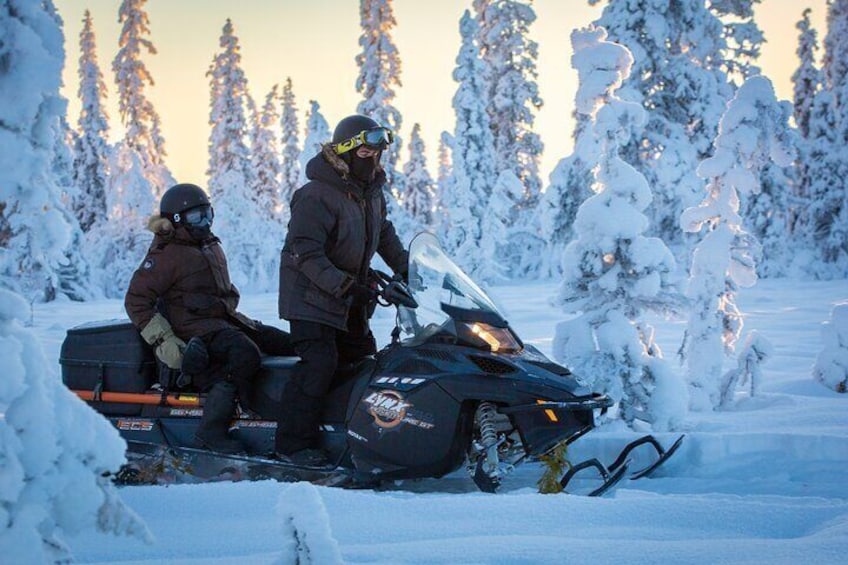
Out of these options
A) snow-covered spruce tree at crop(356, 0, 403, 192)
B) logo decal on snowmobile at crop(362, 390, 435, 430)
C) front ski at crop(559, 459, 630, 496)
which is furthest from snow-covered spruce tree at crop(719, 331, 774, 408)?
snow-covered spruce tree at crop(356, 0, 403, 192)

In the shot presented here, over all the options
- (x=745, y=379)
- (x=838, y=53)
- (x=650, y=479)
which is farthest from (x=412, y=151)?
(x=650, y=479)

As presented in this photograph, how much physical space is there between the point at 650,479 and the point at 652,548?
80.5 inches

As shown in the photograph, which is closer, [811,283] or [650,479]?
[650,479]

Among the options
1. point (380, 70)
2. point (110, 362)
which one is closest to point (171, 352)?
point (110, 362)

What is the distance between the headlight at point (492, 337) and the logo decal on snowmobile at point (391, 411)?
55cm

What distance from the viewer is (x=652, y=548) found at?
2.68 m

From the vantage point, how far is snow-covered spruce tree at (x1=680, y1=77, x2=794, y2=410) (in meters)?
7.86

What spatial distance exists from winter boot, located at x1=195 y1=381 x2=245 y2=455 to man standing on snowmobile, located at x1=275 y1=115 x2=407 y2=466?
14.9 inches

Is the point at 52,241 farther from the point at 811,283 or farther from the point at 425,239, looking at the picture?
the point at 811,283

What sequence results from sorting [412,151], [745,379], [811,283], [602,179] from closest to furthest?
[602,179]
[745,379]
[811,283]
[412,151]

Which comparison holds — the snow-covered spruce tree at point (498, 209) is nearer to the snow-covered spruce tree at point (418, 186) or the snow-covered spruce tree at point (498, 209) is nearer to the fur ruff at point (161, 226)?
the snow-covered spruce tree at point (418, 186)

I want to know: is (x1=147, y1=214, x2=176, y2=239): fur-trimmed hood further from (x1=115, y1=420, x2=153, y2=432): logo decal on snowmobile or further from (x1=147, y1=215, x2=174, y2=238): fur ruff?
(x1=115, y1=420, x2=153, y2=432): logo decal on snowmobile

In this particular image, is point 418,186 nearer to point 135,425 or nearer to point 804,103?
point 804,103

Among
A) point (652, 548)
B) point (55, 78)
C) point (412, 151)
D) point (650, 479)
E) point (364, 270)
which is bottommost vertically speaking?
point (650, 479)
